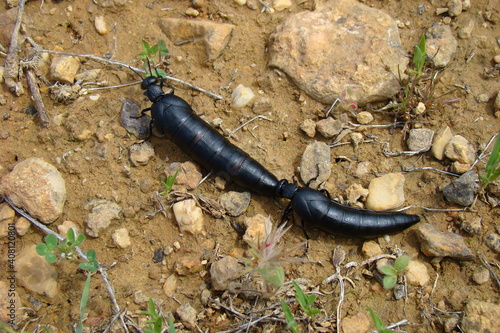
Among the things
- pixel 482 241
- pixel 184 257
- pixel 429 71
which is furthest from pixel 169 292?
pixel 429 71

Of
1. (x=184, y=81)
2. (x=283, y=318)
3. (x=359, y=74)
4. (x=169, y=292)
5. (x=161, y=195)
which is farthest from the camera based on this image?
(x=184, y=81)

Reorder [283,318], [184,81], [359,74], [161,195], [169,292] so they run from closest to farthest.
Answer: [283,318] → [169,292] → [161,195] → [359,74] → [184,81]

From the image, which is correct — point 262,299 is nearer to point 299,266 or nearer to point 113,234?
point 299,266

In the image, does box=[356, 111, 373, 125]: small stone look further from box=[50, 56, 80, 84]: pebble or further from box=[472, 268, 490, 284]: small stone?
box=[50, 56, 80, 84]: pebble

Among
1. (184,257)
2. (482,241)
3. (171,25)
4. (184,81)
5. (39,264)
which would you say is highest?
(171,25)

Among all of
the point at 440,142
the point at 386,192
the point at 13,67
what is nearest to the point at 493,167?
the point at 440,142

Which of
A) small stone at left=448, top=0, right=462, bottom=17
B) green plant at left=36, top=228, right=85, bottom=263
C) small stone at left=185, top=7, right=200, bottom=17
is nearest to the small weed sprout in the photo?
green plant at left=36, top=228, right=85, bottom=263

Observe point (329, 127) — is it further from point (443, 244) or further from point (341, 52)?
point (443, 244)

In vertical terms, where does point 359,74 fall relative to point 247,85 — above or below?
above
